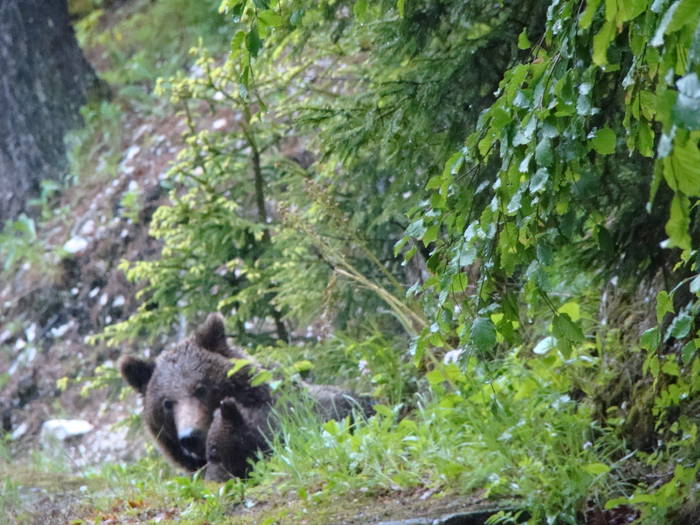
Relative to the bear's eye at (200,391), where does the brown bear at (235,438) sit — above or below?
below

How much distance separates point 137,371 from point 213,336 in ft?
1.72

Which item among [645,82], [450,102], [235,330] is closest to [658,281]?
[450,102]

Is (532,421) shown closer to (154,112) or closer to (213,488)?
(213,488)

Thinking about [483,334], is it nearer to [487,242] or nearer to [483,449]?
[487,242]

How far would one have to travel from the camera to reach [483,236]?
224 cm

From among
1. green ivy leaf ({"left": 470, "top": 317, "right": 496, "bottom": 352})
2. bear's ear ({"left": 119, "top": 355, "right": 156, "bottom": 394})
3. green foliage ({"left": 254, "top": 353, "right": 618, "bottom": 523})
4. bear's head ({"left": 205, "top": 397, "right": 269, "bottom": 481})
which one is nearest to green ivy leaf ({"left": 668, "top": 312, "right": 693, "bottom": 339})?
green ivy leaf ({"left": 470, "top": 317, "right": 496, "bottom": 352})

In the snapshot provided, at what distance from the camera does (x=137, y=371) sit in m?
5.54

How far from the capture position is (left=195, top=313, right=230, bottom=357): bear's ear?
5.37 meters

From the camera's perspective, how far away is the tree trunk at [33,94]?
37.4 feet

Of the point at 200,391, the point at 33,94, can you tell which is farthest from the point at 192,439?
the point at 33,94

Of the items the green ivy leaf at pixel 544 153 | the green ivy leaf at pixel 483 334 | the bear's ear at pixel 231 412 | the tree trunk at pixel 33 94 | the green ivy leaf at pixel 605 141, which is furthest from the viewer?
the tree trunk at pixel 33 94

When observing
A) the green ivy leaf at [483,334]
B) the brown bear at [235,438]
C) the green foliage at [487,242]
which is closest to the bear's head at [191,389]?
the brown bear at [235,438]

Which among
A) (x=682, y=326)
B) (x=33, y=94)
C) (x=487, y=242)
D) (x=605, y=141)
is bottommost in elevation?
(x=682, y=326)

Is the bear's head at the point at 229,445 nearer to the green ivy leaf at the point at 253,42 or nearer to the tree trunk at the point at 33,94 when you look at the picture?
the green ivy leaf at the point at 253,42
